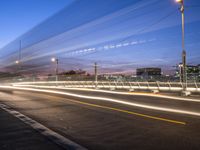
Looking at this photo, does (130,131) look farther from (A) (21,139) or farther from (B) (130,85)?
(B) (130,85)

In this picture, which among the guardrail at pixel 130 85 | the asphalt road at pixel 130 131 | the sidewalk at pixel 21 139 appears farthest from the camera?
the guardrail at pixel 130 85

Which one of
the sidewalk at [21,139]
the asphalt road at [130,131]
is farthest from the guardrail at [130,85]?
the sidewalk at [21,139]

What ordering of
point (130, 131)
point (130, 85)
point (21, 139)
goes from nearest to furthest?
1. point (21, 139)
2. point (130, 131)
3. point (130, 85)

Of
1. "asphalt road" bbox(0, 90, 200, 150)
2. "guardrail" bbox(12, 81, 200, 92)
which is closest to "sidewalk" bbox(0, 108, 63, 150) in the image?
"asphalt road" bbox(0, 90, 200, 150)

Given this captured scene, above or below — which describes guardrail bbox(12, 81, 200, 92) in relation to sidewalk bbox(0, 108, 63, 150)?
above

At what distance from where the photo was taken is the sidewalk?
692cm

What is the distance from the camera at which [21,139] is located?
779cm

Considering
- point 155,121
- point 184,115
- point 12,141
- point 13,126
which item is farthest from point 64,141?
point 184,115

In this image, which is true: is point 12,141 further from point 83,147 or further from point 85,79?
point 85,79

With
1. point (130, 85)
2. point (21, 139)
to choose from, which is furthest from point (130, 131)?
point (130, 85)

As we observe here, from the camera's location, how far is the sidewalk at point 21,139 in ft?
22.7

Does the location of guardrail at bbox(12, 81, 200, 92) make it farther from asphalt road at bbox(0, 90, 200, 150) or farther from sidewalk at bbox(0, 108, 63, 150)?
sidewalk at bbox(0, 108, 63, 150)

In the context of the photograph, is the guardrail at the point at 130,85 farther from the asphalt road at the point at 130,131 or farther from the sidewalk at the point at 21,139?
the sidewalk at the point at 21,139

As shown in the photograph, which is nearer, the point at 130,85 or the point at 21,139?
the point at 21,139
